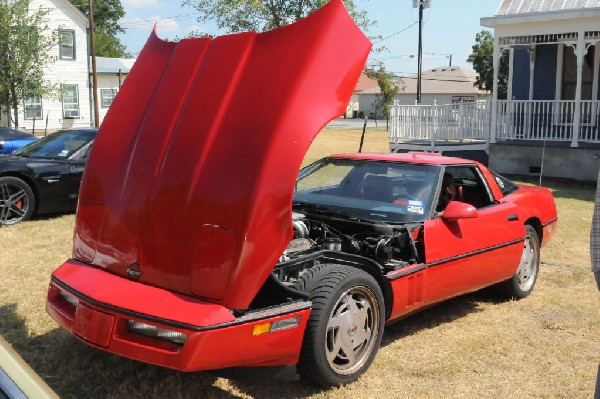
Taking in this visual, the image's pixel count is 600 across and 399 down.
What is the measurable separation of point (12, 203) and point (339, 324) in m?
6.22

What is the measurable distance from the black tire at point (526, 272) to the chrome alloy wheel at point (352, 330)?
218 centimetres

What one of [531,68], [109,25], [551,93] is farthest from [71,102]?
[109,25]

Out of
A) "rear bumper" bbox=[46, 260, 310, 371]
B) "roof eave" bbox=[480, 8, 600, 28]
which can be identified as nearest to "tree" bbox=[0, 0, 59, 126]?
"roof eave" bbox=[480, 8, 600, 28]

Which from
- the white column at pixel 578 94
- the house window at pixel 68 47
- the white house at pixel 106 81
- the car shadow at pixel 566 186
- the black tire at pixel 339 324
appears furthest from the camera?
the white house at pixel 106 81

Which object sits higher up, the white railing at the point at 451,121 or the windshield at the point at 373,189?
the white railing at the point at 451,121

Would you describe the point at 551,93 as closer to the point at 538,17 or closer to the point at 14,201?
the point at 538,17

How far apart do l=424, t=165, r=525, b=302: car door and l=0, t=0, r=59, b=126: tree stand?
→ 85.1 ft

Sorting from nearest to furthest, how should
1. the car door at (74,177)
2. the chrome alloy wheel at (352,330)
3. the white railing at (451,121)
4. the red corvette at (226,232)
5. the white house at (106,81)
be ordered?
the red corvette at (226,232)
the chrome alloy wheel at (352,330)
the car door at (74,177)
the white railing at (451,121)
the white house at (106,81)

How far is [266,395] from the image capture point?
3879mm

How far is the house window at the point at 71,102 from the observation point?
114ft

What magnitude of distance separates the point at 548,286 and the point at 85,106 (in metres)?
32.9

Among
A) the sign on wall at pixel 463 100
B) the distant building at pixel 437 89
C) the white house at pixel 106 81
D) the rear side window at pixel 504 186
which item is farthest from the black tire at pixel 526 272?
the distant building at pixel 437 89

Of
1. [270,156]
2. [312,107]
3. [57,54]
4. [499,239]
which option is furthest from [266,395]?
[57,54]

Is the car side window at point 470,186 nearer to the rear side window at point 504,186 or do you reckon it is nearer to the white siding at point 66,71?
the rear side window at point 504,186
